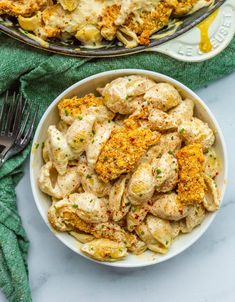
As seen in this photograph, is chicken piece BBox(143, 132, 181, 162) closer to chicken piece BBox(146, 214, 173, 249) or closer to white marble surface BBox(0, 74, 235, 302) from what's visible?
chicken piece BBox(146, 214, 173, 249)

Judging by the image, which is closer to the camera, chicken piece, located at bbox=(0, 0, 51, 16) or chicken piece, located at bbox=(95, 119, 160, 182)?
chicken piece, located at bbox=(95, 119, 160, 182)

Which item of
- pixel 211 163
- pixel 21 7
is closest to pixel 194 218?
pixel 211 163

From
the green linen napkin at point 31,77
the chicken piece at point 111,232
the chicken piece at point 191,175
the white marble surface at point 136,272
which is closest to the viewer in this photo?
the chicken piece at point 191,175

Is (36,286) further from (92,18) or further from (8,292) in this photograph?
(92,18)

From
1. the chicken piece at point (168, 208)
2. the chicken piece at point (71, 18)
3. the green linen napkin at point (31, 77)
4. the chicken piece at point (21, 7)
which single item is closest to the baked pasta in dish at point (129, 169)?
the chicken piece at point (168, 208)

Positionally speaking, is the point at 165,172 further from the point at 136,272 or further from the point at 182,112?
the point at 136,272

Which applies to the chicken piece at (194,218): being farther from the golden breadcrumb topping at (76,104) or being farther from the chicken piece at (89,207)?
the golden breadcrumb topping at (76,104)

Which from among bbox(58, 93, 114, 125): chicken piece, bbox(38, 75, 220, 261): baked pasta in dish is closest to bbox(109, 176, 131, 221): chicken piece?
bbox(38, 75, 220, 261): baked pasta in dish

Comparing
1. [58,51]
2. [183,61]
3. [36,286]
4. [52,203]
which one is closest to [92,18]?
[58,51]
